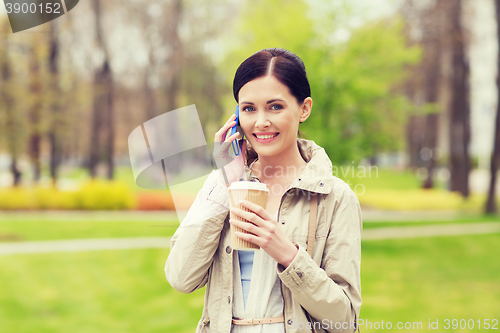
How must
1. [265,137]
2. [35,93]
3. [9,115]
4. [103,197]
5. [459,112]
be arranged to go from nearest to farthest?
[265,137] → [9,115] → [35,93] → [103,197] → [459,112]

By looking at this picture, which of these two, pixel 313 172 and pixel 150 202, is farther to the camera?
pixel 150 202

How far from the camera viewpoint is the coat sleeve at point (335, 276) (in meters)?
1.69

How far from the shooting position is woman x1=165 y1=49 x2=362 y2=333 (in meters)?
1.79

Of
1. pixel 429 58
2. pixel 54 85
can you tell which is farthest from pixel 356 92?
pixel 54 85

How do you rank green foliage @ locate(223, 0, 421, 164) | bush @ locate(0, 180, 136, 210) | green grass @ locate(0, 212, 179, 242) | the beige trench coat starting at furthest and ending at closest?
bush @ locate(0, 180, 136, 210)
green grass @ locate(0, 212, 179, 242)
green foliage @ locate(223, 0, 421, 164)
the beige trench coat

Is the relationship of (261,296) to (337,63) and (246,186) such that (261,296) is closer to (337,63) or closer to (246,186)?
(246,186)

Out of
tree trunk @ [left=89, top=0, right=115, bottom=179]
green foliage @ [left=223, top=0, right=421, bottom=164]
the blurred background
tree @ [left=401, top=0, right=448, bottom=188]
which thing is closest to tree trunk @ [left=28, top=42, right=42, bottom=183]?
the blurred background

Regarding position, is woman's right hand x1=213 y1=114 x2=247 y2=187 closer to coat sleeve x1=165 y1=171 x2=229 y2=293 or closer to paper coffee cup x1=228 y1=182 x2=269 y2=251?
coat sleeve x1=165 y1=171 x2=229 y2=293

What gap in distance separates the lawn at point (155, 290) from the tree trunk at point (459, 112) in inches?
271

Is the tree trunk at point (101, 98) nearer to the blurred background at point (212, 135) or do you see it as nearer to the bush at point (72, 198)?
the blurred background at point (212, 135)

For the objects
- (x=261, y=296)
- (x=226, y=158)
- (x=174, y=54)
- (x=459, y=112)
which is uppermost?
(x=174, y=54)

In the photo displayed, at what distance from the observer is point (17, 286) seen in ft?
24.3

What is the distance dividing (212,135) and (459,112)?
1533 centimetres

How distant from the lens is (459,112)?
619 inches
